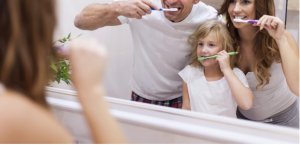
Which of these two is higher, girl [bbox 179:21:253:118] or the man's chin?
the man's chin

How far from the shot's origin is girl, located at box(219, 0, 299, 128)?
80cm

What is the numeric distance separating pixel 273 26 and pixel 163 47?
0.35m

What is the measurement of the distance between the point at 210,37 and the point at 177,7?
0.15 m

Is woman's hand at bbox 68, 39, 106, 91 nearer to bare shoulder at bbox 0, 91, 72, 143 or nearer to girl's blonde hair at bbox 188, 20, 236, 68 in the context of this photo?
bare shoulder at bbox 0, 91, 72, 143

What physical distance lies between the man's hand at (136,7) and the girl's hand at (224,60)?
236mm

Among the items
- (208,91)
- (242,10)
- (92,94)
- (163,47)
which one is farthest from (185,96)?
(92,94)

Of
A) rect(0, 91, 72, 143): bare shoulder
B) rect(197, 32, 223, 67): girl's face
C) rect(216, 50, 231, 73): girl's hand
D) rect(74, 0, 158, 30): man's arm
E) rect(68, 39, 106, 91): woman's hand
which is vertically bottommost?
rect(216, 50, 231, 73): girl's hand

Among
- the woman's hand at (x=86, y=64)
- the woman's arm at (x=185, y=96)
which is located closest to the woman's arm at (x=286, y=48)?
the woman's arm at (x=185, y=96)

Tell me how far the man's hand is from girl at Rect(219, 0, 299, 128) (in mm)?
217

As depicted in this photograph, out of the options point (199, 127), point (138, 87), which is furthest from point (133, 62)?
point (199, 127)

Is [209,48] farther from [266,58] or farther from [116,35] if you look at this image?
[116,35]

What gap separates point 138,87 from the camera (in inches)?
42.4

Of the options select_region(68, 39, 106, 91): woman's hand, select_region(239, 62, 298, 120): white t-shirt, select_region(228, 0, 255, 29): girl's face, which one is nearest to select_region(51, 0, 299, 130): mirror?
select_region(228, 0, 255, 29): girl's face

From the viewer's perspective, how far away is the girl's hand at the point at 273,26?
0.81m
